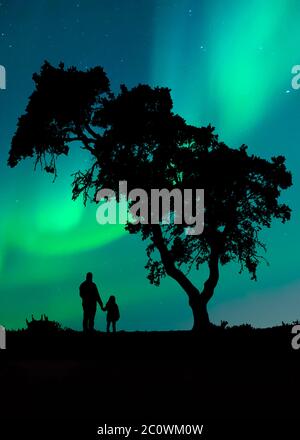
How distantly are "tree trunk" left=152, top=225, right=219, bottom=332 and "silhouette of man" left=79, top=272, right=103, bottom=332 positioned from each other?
726 centimetres

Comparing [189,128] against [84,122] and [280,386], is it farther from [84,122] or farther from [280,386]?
[280,386]

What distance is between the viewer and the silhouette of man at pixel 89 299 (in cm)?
1762

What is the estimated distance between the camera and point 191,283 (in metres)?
24.9

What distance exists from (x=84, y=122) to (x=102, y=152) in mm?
2001

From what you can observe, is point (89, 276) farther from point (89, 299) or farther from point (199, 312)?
point (199, 312)

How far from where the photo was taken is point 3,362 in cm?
1198

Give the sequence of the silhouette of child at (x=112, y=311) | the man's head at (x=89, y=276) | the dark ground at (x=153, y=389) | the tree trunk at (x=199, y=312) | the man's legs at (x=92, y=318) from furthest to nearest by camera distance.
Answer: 1. the tree trunk at (x=199, y=312)
2. the silhouette of child at (x=112, y=311)
3. the man's legs at (x=92, y=318)
4. the man's head at (x=89, y=276)
5. the dark ground at (x=153, y=389)

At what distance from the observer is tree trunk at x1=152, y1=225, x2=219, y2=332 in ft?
80.4

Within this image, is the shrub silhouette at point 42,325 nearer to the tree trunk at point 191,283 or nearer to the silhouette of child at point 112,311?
the silhouette of child at point 112,311

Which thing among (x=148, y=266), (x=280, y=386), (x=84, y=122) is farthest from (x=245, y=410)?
(x=84, y=122)

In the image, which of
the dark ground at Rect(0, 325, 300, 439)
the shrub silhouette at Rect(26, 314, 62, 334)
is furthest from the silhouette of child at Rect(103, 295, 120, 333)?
the dark ground at Rect(0, 325, 300, 439)

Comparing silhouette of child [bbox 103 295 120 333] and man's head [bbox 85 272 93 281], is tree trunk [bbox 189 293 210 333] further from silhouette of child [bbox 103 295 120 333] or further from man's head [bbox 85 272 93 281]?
man's head [bbox 85 272 93 281]

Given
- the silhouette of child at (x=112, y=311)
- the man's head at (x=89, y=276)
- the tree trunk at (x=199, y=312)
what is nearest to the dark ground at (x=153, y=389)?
the man's head at (x=89, y=276)

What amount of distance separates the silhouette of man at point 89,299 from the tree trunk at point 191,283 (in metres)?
7.26
